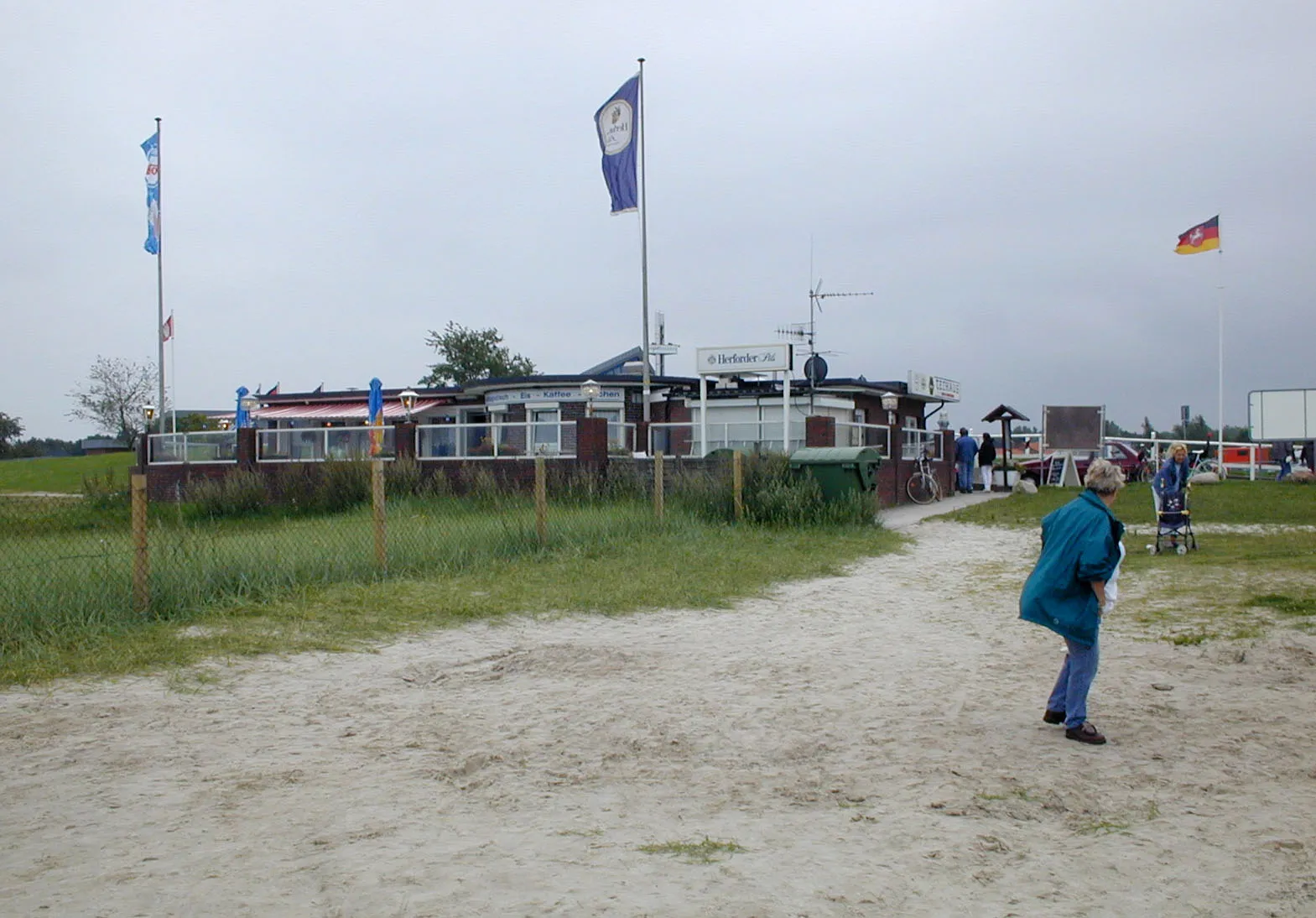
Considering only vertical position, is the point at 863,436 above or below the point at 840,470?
above

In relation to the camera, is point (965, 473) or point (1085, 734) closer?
point (1085, 734)

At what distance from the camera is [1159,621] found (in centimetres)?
1054

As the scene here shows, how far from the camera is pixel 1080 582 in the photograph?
6.48 meters

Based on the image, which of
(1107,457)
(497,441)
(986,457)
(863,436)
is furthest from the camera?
(1107,457)

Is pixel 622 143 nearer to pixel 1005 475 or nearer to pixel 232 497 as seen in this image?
pixel 232 497

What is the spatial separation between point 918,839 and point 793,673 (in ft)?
11.7

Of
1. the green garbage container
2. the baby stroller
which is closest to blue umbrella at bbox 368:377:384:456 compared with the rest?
the green garbage container

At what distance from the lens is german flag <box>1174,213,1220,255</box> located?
37938 millimetres

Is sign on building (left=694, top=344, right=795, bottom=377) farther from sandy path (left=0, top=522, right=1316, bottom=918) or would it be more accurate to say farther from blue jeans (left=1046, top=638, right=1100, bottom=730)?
blue jeans (left=1046, top=638, right=1100, bottom=730)

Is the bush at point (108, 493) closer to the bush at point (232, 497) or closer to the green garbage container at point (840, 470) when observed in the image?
the bush at point (232, 497)

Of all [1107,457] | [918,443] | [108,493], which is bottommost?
[108,493]

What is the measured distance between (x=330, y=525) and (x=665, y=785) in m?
14.1

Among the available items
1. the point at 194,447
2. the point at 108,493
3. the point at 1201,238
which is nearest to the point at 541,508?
the point at 108,493

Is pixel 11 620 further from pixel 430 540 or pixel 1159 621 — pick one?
pixel 1159 621
